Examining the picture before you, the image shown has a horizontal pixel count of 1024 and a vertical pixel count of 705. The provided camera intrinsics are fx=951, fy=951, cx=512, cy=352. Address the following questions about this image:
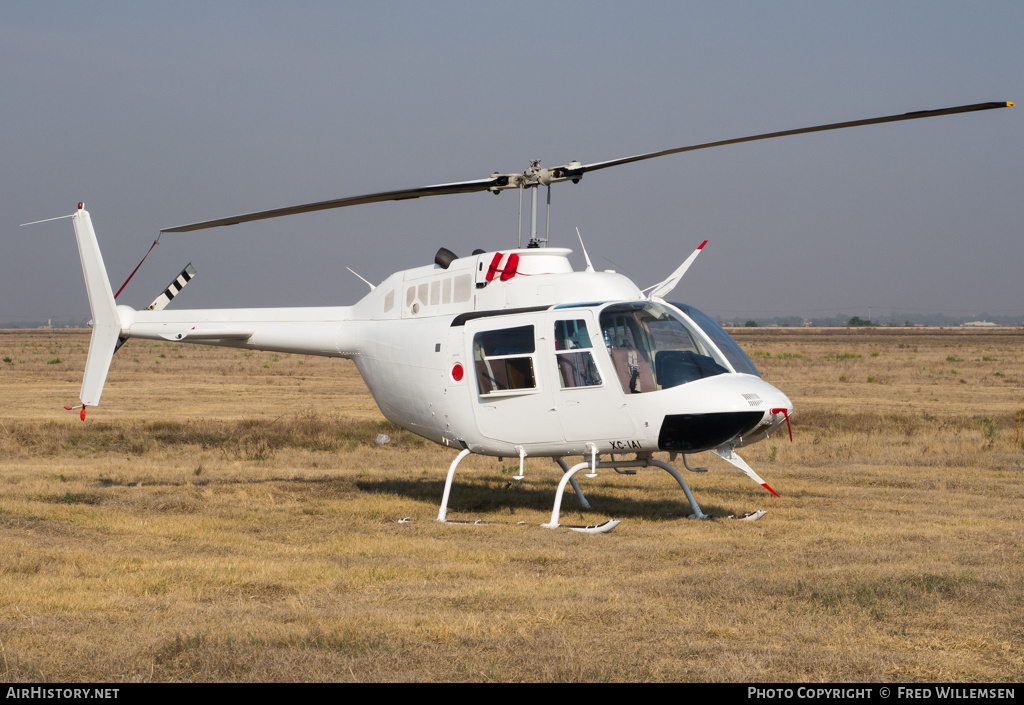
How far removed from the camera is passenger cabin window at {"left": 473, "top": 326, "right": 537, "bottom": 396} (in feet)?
39.1

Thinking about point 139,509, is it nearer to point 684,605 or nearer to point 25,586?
point 25,586

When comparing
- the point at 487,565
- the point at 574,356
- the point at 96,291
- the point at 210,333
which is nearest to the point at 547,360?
the point at 574,356

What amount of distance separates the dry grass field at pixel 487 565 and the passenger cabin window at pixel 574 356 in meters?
1.89

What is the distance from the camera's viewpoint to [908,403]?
28.1m

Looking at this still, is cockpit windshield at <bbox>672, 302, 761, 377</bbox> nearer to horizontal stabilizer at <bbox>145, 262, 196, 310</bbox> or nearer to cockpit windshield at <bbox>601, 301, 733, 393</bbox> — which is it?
cockpit windshield at <bbox>601, 301, 733, 393</bbox>

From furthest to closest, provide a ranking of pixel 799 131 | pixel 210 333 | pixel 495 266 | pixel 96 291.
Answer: pixel 96 291 < pixel 210 333 < pixel 495 266 < pixel 799 131

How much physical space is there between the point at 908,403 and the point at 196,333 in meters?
21.4

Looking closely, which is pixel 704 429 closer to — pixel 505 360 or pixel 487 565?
pixel 505 360

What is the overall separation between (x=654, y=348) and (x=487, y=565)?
3.32 m

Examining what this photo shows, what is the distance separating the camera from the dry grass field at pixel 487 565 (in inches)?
247

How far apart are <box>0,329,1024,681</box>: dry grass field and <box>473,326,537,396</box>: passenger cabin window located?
1778 mm

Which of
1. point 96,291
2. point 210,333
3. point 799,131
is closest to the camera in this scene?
point 799,131

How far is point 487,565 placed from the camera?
9.68m

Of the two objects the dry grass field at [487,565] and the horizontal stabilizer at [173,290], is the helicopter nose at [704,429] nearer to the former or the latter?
the dry grass field at [487,565]
